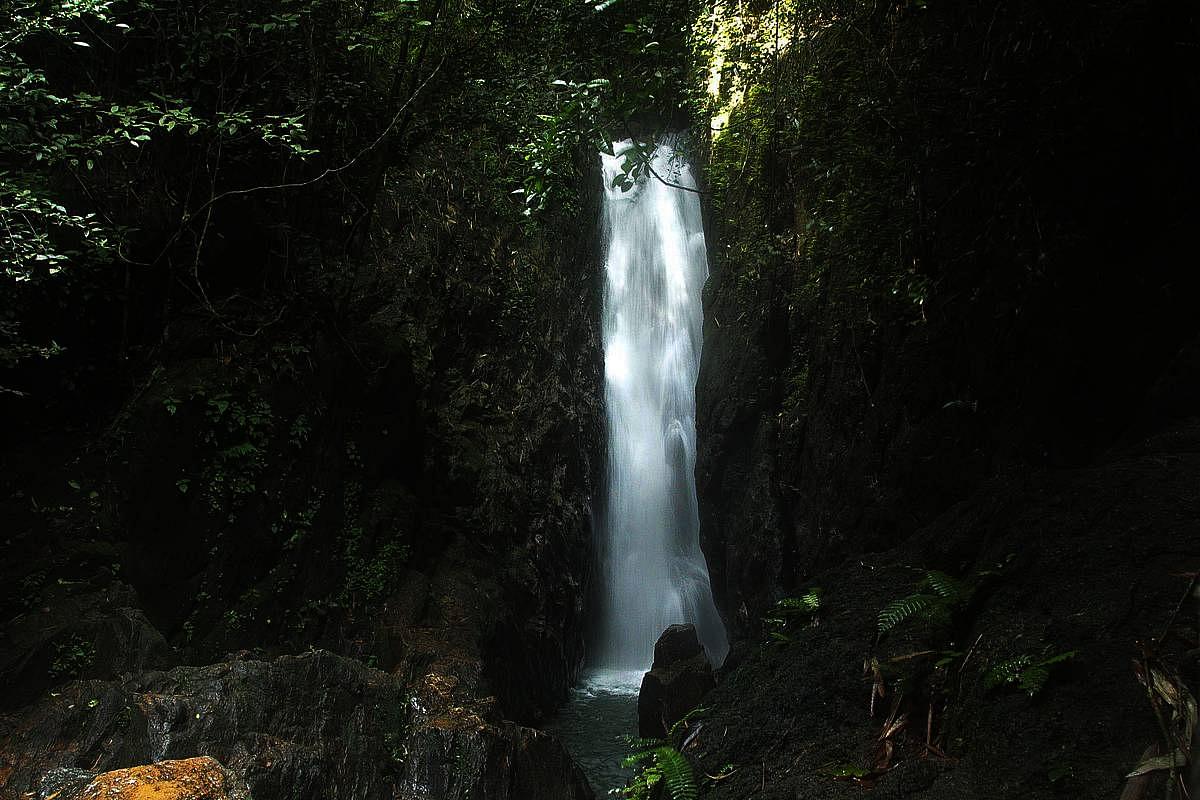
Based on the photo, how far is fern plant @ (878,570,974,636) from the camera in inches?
143

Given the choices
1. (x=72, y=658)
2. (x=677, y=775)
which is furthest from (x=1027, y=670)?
(x=72, y=658)

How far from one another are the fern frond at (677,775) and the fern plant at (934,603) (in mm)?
1424

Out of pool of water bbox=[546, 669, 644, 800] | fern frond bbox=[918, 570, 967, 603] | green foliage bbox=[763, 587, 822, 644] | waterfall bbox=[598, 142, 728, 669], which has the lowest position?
pool of water bbox=[546, 669, 644, 800]

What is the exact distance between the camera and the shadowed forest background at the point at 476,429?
350cm

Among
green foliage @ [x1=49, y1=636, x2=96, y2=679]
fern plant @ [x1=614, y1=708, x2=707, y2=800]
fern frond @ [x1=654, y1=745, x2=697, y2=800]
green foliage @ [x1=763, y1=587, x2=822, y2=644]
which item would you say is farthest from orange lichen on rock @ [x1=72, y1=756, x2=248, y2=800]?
green foliage @ [x1=763, y1=587, x2=822, y2=644]

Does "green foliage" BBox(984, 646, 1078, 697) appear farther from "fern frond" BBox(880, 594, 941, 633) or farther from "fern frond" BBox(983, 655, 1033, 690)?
"fern frond" BBox(880, 594, 941, 633)

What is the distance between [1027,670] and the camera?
8.91ft

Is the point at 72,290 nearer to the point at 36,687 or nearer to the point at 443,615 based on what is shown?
the point at 36,687

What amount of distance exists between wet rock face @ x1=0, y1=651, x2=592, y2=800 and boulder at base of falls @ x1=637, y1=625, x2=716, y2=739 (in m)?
2.48

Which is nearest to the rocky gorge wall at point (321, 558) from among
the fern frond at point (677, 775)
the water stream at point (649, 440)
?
the fern frond at point (677, 775)

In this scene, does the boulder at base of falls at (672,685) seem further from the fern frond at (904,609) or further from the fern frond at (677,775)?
the fern frond at (904,609)

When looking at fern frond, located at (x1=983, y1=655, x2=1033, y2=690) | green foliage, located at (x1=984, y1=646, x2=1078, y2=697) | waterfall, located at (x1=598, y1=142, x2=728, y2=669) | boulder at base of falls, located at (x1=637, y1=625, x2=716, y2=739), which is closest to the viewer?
green foliage, located at (x1=984, y1=646, x2=1078, y2=697)

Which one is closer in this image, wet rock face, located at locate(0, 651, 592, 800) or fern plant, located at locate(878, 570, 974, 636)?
fern plant, located at locate(878, 570, 974, 636)

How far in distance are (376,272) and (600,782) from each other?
315 inches
